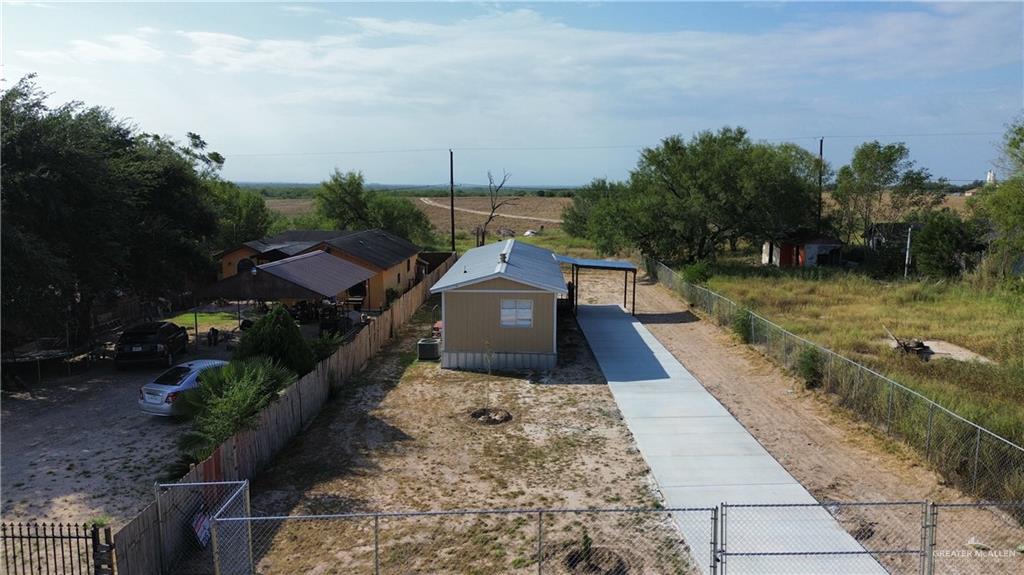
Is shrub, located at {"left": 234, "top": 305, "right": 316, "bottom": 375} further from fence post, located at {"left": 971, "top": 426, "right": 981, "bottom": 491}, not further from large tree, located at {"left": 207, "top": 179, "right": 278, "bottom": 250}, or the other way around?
large tree, located at {"left": 207, "top": 179, "right": 278, "bottom": 250}

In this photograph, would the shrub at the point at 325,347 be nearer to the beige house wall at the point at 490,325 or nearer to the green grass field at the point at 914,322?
the beige house wall at the point at 490,325

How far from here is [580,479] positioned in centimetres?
1270

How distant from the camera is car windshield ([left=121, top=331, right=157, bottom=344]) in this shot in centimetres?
2019

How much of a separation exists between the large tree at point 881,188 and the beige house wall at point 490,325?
123ft

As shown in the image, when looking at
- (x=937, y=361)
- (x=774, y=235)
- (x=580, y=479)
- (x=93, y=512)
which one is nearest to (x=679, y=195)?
(x=774, y=235)

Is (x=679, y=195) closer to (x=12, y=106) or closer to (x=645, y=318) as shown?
(x=645, y=318)

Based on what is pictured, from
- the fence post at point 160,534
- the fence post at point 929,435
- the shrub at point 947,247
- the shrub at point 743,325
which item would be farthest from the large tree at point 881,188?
the fence post at point 160,534

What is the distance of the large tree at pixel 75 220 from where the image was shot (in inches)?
671

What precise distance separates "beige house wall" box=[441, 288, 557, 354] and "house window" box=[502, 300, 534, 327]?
12cm

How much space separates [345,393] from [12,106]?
37.4 ft

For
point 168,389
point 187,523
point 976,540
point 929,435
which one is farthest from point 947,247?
point 187,523

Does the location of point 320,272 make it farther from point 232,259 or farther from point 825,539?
point 825,539

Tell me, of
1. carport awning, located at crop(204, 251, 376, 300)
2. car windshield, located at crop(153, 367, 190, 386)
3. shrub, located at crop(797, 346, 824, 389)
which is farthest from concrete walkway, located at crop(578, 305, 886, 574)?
car windshield, located at crop(153, 367, 190, 386)

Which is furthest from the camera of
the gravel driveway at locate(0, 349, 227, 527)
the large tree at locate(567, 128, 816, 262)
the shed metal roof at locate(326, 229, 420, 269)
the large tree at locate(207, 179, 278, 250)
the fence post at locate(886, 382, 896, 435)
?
the large tree at locate(207, 179, 278, 250)
